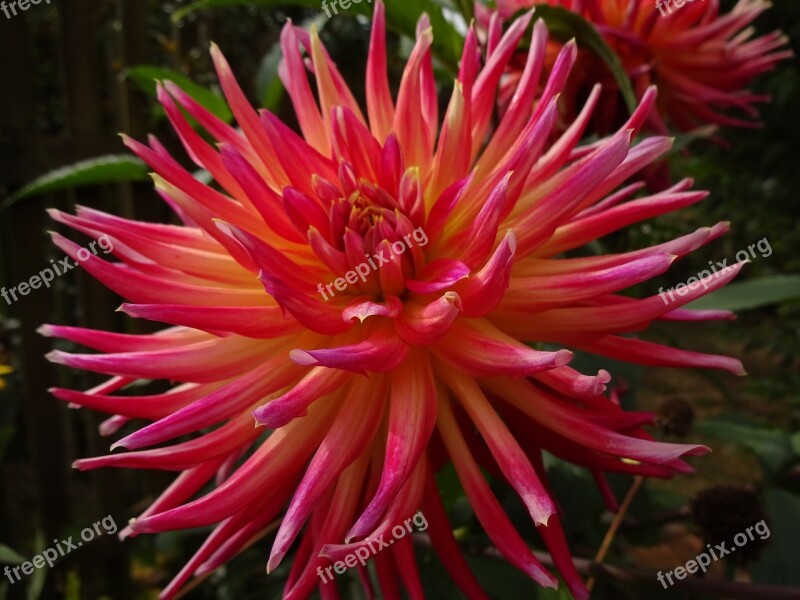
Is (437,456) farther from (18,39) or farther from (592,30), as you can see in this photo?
(18,39)

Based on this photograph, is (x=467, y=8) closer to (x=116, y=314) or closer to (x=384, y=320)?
(x=384, y=320)

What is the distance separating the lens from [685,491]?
2521 millimetres

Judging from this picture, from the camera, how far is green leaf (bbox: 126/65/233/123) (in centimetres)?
79

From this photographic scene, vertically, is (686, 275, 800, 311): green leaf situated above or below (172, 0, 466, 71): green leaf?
below

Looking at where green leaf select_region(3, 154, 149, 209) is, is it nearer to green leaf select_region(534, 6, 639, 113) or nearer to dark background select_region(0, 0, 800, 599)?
dark background select_region(0, 0, 800, 599)

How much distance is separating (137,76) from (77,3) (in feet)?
3.32

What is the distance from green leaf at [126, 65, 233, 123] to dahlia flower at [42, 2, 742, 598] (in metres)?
0.29

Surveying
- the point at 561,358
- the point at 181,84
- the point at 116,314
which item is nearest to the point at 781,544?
the point at 561,358

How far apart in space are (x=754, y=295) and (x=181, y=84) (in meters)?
0.76

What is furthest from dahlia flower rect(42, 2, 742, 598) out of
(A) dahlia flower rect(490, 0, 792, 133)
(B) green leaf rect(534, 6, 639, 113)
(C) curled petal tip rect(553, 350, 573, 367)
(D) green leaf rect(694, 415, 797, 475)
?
(D) green leaf rect(694, 415, 797, 475)

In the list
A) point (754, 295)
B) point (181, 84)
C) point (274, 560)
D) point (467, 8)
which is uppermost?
point (181, 84)

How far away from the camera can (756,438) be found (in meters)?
0.92

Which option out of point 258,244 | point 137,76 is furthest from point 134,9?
point 258,244

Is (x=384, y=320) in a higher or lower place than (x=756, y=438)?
higher
